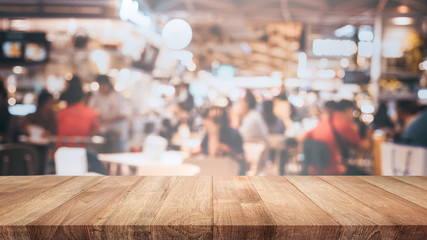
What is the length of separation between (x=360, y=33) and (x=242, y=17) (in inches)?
81.9

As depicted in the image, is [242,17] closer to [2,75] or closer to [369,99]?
[369,99]

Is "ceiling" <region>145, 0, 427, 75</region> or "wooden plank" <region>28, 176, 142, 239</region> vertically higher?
"ceiling" <region>145, 0, 427, 75</region>

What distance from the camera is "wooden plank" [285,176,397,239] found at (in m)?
0.97

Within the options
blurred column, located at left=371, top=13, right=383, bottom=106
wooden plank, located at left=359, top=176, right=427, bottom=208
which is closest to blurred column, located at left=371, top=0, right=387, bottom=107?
blurred column, located at left=371, top=13, right=383, bottom=106

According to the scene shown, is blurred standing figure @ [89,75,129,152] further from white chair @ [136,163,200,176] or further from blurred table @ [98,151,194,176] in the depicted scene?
white chair @ [136,163,200,176]

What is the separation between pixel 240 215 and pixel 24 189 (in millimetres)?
833

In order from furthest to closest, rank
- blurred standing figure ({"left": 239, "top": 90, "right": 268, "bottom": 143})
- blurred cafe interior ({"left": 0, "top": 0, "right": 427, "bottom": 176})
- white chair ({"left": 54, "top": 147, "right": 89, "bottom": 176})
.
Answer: blurred standing figure ({"left": 239, "top": 90, "right": 268, "bottom": 143}), blurred cafe interior ({"left": 0, "top": 0, "right": 427, "bottom": 176}), white chair ({"left": 54, "top": 147, "right": 89, "bottom": 176})

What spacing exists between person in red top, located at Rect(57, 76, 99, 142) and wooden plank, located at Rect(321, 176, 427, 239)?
422cm

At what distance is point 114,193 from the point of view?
1.30m

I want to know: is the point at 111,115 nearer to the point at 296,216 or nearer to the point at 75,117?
the point at 75,117

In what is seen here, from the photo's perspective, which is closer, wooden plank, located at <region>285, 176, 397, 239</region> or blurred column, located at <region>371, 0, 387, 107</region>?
wooden plank, located at <region>285, 176, 397, 239</region>

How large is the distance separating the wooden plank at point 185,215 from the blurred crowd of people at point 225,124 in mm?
3687

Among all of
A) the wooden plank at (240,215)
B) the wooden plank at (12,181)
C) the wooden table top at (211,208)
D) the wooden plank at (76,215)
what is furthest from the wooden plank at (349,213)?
the wooden plank at (12,181)

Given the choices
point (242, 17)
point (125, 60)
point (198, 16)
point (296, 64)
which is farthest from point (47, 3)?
point (296, 64)
